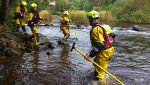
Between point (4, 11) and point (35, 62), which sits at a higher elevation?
point (4, 11)

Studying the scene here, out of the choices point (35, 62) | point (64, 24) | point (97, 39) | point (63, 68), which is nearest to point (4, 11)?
point (64, 24)

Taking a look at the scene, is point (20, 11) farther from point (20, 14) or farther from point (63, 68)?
point (63, 68)

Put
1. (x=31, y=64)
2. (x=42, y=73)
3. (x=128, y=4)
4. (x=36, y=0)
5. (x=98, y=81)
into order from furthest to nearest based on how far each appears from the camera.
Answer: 1. (x=128, y=4)
2. (x=36, y=0)
3. (x=31, y=64)
4. (x=42, y=73)
5. (x=98, y=81)

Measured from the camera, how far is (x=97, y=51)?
924cm

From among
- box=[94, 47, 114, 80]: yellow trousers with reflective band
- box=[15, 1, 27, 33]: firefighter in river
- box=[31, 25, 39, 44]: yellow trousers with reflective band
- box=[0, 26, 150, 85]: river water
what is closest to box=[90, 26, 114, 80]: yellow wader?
box=[94, 47, 114, 80]: yellow trousers with reflective band

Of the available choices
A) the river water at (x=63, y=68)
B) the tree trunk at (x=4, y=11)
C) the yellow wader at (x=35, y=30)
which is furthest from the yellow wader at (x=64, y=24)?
Result: the tree trunk at (x=4, y=11)

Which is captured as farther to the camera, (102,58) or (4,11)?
(4,11)

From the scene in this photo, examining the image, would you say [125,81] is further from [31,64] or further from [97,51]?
[31,64]

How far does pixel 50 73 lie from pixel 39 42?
19.7 feet

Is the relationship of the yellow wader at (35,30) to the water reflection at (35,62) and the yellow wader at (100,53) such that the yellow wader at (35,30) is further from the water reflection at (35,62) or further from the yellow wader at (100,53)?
the yellow wader at (100,53)

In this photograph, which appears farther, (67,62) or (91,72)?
(67,62)

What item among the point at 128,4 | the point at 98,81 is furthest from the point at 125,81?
the point at 128,4

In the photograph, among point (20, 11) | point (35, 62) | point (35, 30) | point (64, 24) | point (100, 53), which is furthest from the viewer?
point (20, 11)

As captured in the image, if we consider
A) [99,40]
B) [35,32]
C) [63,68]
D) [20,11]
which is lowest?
[63,68]
